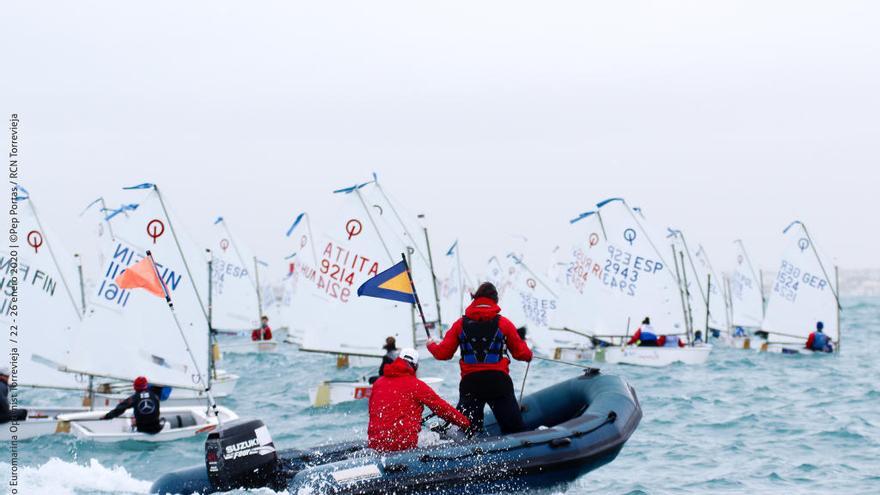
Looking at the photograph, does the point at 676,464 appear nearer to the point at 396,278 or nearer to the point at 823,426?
the point at 823,426

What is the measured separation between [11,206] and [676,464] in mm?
12411

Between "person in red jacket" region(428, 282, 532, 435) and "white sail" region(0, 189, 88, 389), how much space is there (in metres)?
10.8

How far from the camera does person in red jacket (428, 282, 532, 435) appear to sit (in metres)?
10.1

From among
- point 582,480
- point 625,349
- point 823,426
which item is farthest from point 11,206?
point 625,349

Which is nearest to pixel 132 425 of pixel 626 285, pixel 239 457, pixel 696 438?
pixel 239 457

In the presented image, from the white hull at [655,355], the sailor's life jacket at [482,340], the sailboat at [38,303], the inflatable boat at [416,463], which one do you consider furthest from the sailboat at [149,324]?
the white hull at [655,355]

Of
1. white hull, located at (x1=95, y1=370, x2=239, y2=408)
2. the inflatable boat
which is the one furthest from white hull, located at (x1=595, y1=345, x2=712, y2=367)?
the inflatable boat

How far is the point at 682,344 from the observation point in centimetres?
2939

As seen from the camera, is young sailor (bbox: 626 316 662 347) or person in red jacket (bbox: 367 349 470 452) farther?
young sailor (bbox: 626 316 662 347)

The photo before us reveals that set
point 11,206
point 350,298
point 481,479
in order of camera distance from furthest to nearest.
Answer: point 350,298 → point 11,206 → point 481,479

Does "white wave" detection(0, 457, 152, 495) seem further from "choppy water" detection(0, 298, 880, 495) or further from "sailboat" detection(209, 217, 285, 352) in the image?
"sailboat" detection(209, 217, 285, 352)

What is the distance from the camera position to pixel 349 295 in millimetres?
22234

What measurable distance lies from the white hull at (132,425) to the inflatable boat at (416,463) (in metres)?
5.54

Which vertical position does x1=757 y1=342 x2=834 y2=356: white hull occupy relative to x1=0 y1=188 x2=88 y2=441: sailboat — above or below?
below
